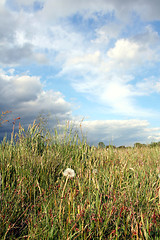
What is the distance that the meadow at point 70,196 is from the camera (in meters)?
2.13

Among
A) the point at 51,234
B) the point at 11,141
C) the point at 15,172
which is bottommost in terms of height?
the point at 51,234

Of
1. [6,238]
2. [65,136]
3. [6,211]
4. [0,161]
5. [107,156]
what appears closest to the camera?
[6,238]

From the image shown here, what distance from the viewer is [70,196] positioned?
2.18m

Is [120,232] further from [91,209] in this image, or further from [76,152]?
[76,152]

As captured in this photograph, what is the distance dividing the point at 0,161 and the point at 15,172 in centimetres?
48

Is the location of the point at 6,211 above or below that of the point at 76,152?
below

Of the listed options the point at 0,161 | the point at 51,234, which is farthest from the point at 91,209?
the point at 0,161

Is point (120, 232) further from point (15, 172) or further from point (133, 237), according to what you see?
point (15, 172)

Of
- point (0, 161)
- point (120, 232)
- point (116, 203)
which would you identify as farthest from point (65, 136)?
point (120, 232)

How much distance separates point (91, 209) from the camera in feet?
7.55

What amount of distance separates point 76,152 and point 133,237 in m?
2.63

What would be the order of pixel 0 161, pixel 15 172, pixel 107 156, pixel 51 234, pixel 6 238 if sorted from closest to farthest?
pixel 51 234 → pixel 6 238 → pixel 15 172 → pixel 0 161 → pixel 107 156

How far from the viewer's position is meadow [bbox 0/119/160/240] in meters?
2.13

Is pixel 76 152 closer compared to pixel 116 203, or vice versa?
pixel 116 203
